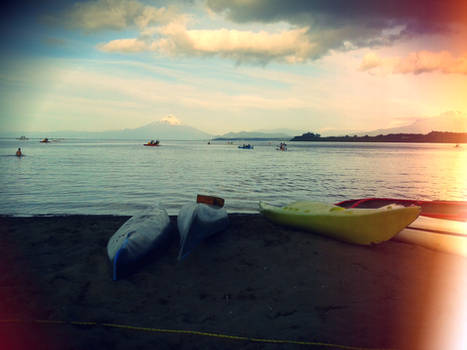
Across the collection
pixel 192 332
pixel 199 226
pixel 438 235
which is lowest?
pixel 192 332

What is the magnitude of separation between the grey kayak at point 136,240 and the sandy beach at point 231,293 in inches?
8.6

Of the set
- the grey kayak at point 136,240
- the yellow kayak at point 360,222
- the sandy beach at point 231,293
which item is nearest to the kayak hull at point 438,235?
the sandy beach at point 231,293

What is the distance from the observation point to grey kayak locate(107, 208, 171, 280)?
5.26m

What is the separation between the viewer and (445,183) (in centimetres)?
1994

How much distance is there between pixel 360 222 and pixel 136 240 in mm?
4661

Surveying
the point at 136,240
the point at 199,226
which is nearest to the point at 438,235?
the point at 199,226

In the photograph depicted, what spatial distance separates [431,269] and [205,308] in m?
4.31

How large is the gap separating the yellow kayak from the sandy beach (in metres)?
0.24

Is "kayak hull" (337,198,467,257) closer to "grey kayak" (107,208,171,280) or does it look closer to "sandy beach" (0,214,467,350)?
"sandy beach" (0,214,467,350)

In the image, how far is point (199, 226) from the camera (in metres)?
6.18

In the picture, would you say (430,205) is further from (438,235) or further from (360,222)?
(360,222)

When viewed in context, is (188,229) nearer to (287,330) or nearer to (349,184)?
(287,330)

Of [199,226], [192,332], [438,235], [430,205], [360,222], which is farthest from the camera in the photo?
[430,205]

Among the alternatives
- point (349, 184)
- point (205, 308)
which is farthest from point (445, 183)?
point (205, 308)
